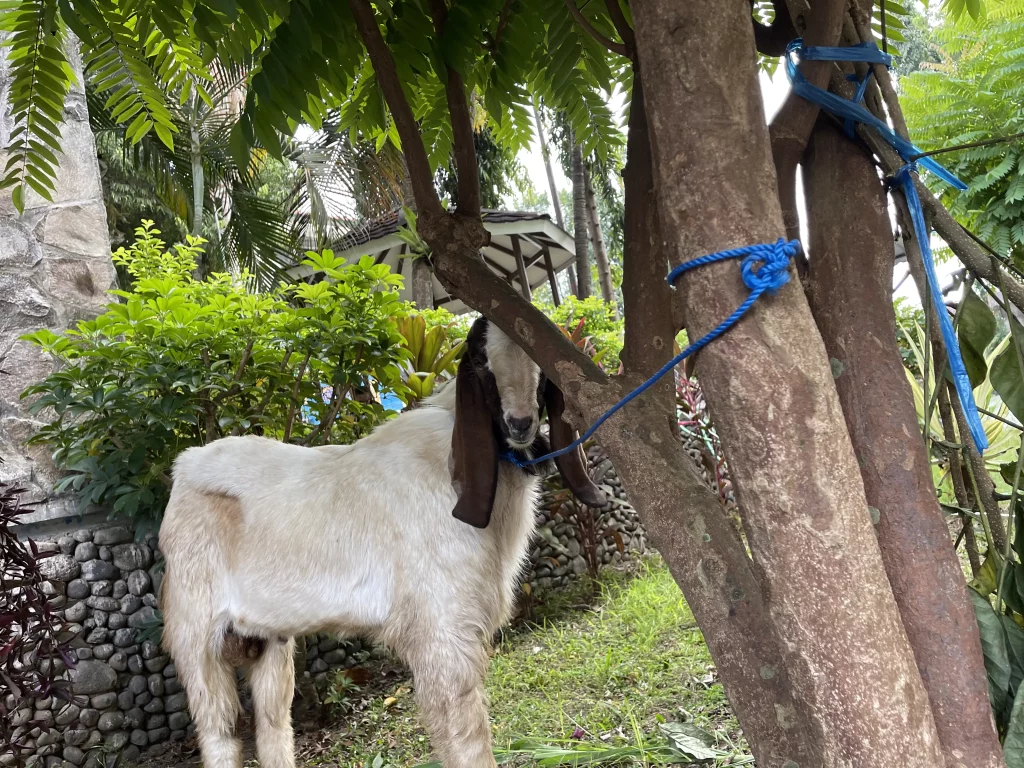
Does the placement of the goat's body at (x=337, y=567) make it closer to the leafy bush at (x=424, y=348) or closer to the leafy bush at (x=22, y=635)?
the leafy bush at (x=22, y=635)

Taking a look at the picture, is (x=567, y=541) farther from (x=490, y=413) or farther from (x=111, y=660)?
(x=490, y=413)

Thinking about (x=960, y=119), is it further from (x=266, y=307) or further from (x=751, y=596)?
(x=751, y=596)

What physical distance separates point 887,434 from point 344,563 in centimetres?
196

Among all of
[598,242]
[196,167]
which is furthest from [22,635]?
[598,242]

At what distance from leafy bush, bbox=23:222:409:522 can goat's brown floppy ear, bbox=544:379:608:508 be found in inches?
65.9

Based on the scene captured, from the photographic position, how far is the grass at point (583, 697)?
139 inches

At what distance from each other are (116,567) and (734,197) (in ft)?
13.8

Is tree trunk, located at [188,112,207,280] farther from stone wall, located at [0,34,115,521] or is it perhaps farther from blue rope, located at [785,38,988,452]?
blue rope, located at [785,38,988,452]

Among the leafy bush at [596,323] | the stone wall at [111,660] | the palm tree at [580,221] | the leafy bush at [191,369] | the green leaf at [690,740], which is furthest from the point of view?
the palm tree at [580,221]

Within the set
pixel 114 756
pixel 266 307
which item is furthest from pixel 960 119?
pixel 114 756

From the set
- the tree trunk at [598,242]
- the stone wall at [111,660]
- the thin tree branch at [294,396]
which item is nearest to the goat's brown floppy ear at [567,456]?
the thin tree branch at [294,396]

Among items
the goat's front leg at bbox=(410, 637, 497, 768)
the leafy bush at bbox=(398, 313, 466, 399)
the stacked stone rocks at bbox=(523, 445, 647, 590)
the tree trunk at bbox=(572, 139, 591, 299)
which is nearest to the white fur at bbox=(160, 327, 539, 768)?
the goat's front leg at bbox=(410, 637, 497, 768)

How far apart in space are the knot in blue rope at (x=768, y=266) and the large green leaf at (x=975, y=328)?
1.97ft

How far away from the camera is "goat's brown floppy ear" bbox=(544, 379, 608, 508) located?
252cm
